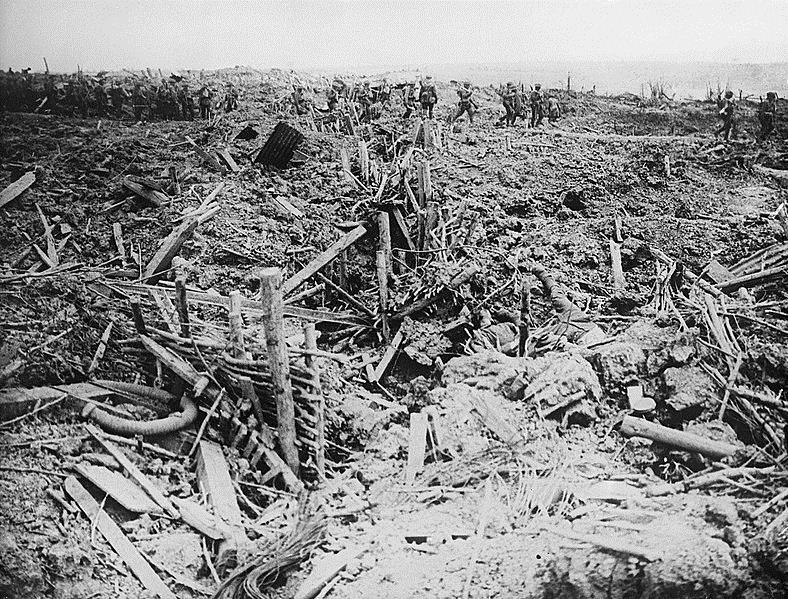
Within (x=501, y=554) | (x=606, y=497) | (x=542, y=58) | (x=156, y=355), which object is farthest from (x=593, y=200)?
(x=156, y=355)

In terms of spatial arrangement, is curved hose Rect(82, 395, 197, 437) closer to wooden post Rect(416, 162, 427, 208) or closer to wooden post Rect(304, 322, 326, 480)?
wooden post Rect(304, 322, 326, 480)

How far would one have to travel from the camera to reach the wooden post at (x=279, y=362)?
139 inches

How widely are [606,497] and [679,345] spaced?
1.28 meters

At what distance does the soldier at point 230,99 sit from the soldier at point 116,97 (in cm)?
163

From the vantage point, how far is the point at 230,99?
9344mm

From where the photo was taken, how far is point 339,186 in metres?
7.27

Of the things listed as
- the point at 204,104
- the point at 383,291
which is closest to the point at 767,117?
the point at 383,291

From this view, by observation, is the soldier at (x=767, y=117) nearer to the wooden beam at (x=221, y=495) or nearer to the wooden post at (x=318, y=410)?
the wooden post at (x=318, y=410)

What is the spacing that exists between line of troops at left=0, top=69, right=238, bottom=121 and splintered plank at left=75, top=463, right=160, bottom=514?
2.59 metres

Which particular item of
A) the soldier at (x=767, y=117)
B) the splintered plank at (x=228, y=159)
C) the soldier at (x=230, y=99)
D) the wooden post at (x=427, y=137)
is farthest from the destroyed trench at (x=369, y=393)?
the soldier at (x=767, y=117)

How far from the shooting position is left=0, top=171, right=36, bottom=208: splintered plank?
388 centimetres

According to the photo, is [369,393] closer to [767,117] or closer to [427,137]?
[427,137]

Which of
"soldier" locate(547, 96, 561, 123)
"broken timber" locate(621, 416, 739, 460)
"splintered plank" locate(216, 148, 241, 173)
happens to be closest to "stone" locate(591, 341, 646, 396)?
"broken timber" locate(621, 416, 739, 460)

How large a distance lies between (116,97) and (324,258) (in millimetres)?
4271
